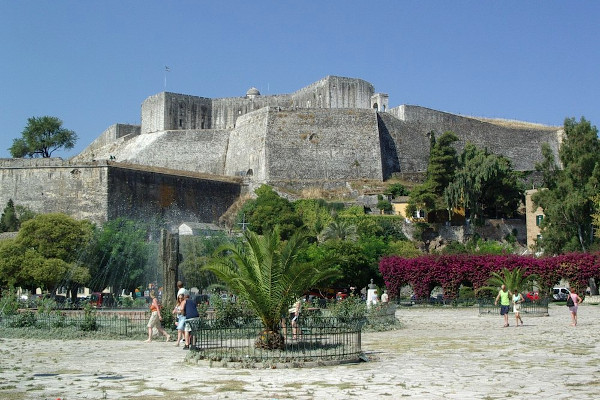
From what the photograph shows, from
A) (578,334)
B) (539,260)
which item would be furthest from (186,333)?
(539,260)

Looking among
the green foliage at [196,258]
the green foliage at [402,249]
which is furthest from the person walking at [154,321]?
the green foliage at [402,249]

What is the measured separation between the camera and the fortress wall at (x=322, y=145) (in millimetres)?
58656

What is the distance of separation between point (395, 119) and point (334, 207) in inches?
596

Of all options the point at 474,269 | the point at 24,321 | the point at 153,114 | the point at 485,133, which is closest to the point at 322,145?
the point at 485,133

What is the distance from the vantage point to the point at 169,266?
16906mm

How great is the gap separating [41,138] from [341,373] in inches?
2742

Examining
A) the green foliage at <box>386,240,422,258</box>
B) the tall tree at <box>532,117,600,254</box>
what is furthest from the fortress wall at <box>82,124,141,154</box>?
the tall tree at <box>532,117,600,254</box>

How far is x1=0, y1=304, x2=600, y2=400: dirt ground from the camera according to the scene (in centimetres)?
834

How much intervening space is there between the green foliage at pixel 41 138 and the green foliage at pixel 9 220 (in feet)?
79.4

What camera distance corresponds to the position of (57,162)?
5256 centimetres

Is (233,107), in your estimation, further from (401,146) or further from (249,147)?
(401,146)

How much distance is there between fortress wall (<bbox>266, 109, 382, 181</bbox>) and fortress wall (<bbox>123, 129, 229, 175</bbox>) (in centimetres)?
811

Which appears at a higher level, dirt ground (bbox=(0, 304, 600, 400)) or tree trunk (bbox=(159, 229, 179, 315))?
tree trunk (bbox=(159, 229, 179, 315))

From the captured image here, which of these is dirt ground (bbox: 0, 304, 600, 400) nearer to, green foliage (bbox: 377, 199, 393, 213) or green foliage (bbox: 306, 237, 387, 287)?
green foliage (bbox: 306, 237, 387, 287)
